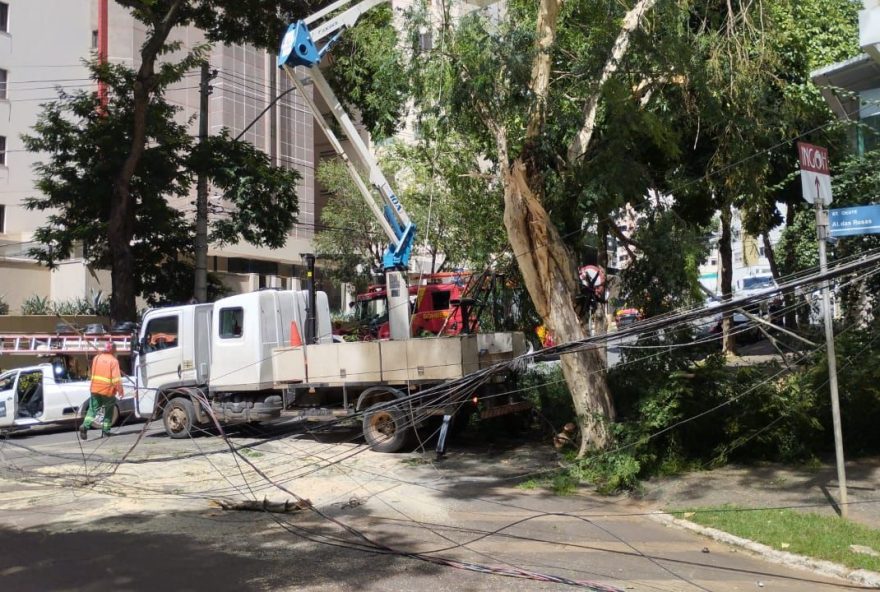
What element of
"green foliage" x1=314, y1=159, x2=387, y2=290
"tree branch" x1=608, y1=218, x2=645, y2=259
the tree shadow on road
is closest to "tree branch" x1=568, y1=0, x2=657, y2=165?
"tree branch" x1=608, y1=218, x2=645, y2=259

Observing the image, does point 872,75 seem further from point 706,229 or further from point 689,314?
point 689,314

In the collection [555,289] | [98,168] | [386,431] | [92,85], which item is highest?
[92,85]

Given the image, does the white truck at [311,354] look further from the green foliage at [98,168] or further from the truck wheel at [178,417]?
the green foliage at [98,168]

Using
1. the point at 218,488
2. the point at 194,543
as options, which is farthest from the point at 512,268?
the point at 194,543

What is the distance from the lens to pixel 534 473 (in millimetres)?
10109

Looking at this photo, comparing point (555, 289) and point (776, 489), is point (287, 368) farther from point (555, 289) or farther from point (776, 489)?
point (776, 489)

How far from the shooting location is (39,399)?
1602 cm

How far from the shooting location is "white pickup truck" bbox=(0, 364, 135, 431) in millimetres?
15594

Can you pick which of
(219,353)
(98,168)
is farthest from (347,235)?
(219,353)

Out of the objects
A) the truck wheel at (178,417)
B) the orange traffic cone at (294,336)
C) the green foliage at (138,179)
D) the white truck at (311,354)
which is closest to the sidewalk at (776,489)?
the white truck at (311,354)

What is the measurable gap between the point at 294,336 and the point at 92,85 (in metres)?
27.6

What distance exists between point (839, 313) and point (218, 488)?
1064cm

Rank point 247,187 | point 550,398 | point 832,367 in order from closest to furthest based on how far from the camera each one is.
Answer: point 832,367
point 550,398
point 247,187

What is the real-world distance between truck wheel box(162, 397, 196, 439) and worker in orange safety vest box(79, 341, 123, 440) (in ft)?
3.16
